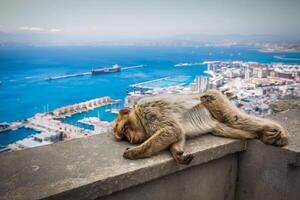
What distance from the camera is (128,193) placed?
1.65m

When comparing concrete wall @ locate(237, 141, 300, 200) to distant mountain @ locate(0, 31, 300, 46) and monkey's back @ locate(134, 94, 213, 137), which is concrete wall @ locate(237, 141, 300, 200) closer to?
monkey's back @ locate(134, 94, 213, 137)

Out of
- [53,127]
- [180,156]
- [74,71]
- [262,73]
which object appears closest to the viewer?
[180,156]

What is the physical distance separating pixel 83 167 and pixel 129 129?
51cm

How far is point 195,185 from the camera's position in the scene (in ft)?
6.53

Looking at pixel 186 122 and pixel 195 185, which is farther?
pixel 186 122

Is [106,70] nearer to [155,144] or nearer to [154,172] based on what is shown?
Result: [155,144]

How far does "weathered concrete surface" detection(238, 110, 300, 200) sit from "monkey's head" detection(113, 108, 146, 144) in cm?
78

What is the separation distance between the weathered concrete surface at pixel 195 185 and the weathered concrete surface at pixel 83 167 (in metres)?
0.09

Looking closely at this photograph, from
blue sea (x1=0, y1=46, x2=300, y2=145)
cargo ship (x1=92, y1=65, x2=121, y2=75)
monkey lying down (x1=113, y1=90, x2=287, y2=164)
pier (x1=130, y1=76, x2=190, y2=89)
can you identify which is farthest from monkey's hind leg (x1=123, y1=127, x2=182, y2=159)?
cargo ship (x1=92, y1=65, x2=121, y2=75)

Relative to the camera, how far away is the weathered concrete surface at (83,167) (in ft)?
4.62

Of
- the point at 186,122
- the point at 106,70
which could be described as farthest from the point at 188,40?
the point at 186,122

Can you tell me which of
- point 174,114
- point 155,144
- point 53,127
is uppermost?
point 174,114

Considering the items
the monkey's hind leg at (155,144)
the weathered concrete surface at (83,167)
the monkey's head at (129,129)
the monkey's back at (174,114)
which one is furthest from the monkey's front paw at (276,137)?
the monkey's head at (129,129)

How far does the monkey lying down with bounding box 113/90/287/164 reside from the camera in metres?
1.97
